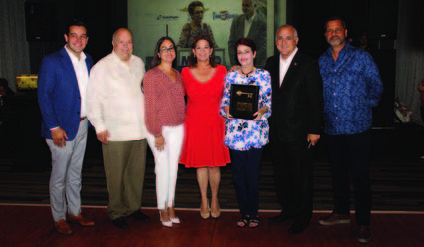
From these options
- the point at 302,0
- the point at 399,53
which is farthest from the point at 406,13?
the point at 302,0

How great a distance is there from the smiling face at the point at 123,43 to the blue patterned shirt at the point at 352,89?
1526 millimetres

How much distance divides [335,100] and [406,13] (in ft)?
22.6

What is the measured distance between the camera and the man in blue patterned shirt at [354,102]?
3.07 m

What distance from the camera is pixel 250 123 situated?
320 cm

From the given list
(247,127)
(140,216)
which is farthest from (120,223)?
(247,127)

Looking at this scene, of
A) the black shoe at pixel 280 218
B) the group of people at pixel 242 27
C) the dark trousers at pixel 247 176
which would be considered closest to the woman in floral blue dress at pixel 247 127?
the dark trousers at pixel 247 176

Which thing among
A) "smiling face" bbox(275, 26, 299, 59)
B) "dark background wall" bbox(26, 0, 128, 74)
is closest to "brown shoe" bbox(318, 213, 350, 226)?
"smiling face" bbox(275, 26, 299, 59)

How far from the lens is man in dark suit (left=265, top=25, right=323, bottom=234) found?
310 cm

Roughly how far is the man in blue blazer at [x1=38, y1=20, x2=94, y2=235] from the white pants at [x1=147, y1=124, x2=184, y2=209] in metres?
0.58

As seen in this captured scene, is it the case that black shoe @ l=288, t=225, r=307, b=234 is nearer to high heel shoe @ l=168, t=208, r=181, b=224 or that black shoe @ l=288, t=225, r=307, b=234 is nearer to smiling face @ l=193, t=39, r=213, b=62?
high heel shoe @ l=168, t=208, r=181, b=224

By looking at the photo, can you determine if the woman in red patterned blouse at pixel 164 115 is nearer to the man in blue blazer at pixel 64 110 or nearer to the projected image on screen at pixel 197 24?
the man in blue blazer at pixel 64 110

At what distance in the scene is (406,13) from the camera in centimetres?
889

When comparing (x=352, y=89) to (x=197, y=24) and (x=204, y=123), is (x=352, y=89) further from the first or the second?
(x=197, y=24)

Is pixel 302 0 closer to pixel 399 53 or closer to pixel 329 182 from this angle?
pixel 399 53
